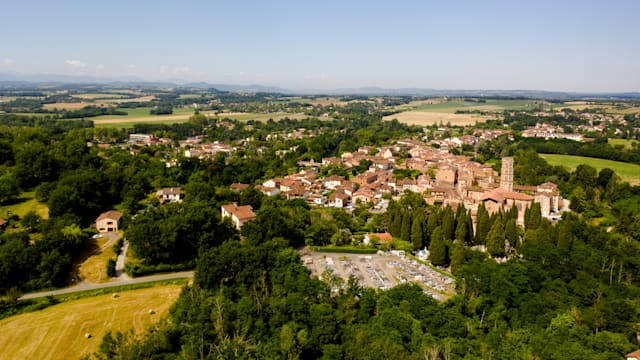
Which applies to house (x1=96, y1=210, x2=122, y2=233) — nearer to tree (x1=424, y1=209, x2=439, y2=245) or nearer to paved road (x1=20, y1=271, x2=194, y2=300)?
paved road (x1=20, y1=271, x2=194, y2=300)

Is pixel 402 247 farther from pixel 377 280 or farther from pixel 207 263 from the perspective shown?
pixel 207 263

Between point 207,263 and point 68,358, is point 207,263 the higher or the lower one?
the higher one

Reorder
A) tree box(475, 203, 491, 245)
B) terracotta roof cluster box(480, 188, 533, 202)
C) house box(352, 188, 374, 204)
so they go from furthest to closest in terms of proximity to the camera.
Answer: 1. house box(352, 188, 374, 204)
2. terracotta roof cluster box(480, 188, 533, 202)
3. tree box(475, 203, 491, 245)

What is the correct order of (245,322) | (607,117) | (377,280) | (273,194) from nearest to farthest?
(245,322) → (377,280) → (273,194) → (607,117)

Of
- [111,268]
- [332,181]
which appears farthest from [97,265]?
[332,181]

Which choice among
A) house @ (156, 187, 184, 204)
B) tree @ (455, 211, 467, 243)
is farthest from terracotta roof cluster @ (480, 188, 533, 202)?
house @ (156, 187, 184, 204)

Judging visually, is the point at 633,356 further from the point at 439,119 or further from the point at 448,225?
the point at 439,119

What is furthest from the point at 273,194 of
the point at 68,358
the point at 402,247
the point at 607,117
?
the point at 607,117

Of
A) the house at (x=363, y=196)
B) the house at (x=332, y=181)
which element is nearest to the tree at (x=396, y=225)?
the house at (x=363, y=196)
